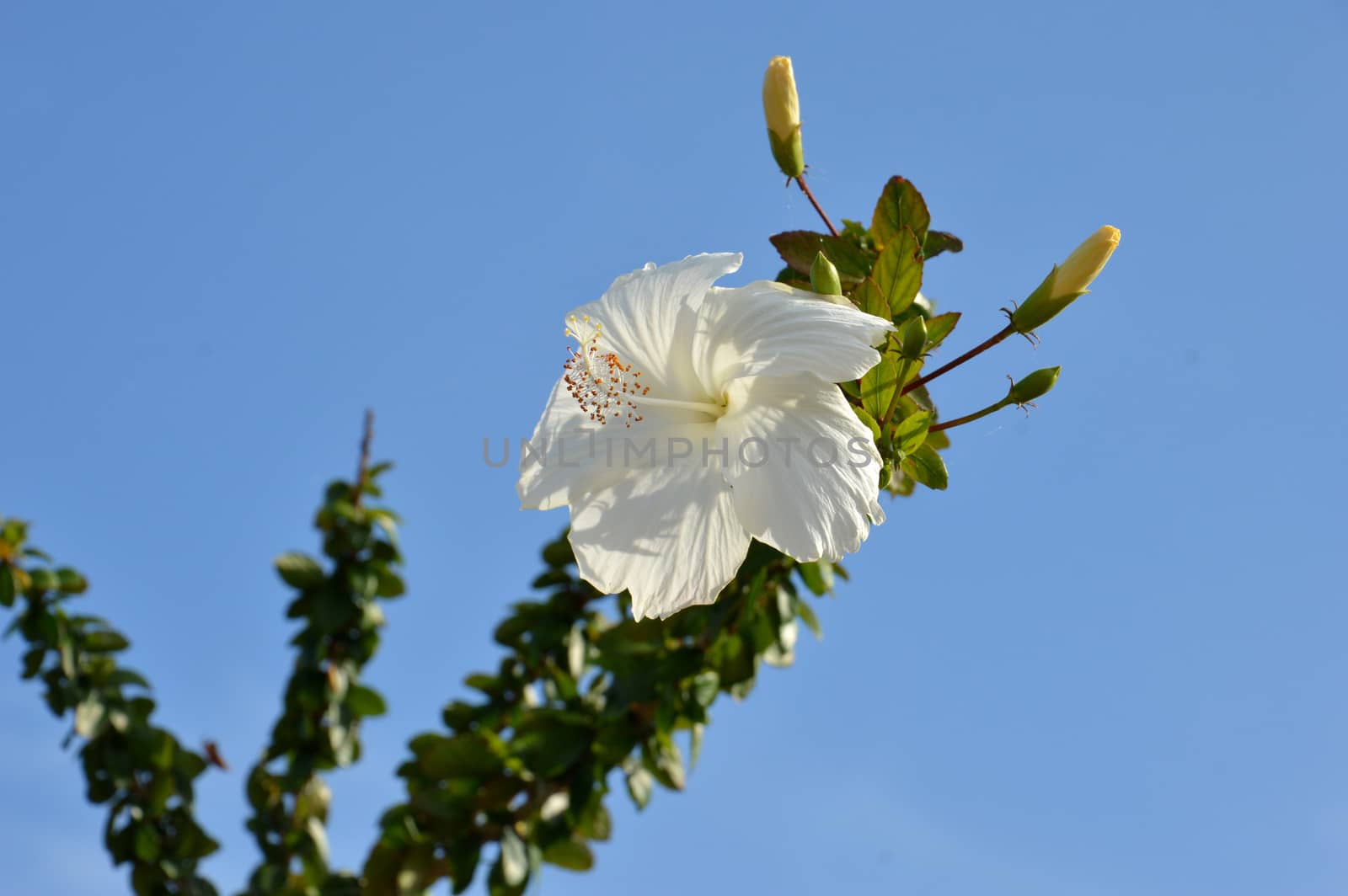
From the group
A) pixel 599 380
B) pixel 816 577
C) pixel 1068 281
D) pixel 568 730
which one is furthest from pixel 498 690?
pixel 1068 281

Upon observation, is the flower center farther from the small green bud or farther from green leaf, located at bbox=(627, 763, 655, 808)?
green leaf, located at bbox=(627, 763, 655, 808)

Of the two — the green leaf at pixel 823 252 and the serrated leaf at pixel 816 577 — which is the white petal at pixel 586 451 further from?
the serrated leaf at pixel 816 577

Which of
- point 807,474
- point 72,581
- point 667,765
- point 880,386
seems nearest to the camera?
point 807,474

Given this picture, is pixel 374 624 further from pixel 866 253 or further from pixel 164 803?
pixel 866 253

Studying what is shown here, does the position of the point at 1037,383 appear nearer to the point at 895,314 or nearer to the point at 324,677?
the point at 895,314

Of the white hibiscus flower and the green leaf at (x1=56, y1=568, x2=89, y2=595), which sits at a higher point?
the green leaf at (x1=56, y1=568, x2=89, y2=595)

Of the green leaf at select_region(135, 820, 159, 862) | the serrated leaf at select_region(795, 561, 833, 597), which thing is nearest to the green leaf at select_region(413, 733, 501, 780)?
the serrated leaf at select_region(795, 561, 833, 597)
